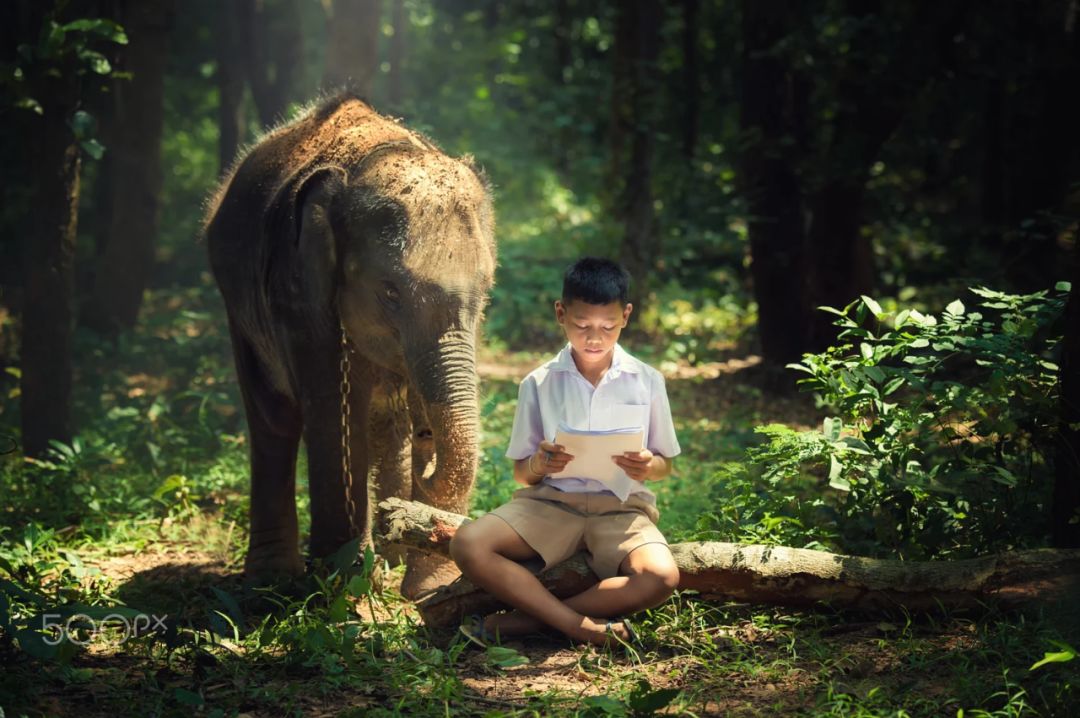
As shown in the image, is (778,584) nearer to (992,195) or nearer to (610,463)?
(610,463)

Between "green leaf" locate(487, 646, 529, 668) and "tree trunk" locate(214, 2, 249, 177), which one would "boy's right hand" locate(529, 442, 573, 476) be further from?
"tree trunk" locate(214, 2, 249, 177)

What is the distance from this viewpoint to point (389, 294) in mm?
5344

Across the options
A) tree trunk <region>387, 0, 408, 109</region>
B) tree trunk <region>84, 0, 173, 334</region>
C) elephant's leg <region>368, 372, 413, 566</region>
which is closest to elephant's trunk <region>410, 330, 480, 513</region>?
elephant's leg <region>368, 372, 413, 566</region>

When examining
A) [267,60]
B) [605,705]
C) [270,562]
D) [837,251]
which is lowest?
[605,705]

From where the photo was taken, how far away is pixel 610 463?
4.59 metres

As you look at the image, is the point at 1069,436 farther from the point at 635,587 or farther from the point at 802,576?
the point at 635,587

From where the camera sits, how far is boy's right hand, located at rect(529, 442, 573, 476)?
4391mm

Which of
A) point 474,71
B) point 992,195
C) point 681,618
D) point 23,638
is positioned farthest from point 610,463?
point 474,71

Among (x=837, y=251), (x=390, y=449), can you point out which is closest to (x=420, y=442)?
(x=390, y=449)

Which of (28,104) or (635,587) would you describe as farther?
(28,104)

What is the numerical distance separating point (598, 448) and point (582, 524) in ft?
1.31

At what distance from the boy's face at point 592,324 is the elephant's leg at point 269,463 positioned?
2352mm

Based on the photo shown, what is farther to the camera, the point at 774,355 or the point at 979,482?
the point at 774,355

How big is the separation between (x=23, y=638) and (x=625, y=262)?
9.30m
